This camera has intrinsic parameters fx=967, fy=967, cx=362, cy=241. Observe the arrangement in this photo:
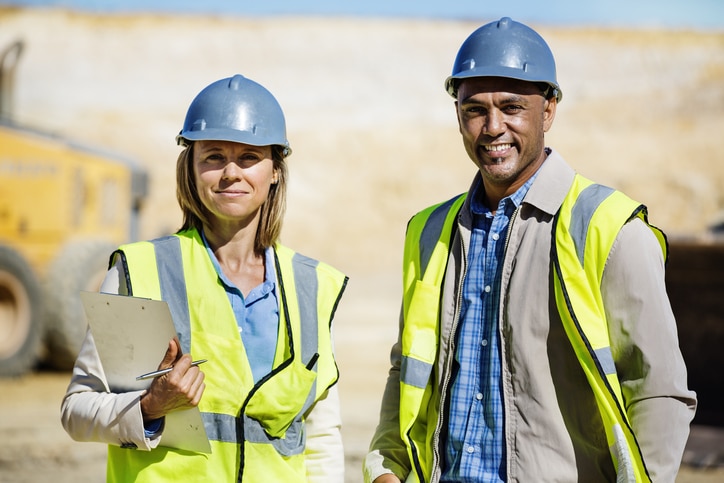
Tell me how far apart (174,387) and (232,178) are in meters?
0.68

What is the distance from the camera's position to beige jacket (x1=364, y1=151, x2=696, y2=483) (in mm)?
2500

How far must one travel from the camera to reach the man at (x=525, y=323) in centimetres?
252

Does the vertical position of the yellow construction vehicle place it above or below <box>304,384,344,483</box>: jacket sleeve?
above

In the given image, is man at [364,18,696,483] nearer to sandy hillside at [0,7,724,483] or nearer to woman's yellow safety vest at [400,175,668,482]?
woman's yellow safety vest at [400,175,668,482]

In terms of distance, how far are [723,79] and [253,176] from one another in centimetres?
4762

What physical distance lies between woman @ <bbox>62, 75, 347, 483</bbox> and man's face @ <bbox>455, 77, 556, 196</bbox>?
2.03 ft

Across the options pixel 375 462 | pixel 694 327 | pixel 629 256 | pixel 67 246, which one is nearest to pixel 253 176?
pixel 375 462

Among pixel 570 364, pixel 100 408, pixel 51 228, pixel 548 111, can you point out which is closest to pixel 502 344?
pixel 570 364

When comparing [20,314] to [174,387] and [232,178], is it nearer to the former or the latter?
[232,178]

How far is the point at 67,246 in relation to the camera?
37.3 ft

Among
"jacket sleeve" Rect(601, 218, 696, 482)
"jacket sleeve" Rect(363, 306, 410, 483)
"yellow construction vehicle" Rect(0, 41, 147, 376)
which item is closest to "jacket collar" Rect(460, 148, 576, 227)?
"jacket sleeve" Rect(601, 218, 696, 482)

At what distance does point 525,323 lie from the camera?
8.70 feet

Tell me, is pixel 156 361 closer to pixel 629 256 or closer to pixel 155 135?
pixel 629 256

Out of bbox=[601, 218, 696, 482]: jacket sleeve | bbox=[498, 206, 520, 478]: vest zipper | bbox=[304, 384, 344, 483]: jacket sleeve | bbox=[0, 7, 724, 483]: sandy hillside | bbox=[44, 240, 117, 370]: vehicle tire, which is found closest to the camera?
bbox=[601, 218, 696, 482]: jacket sleeve
